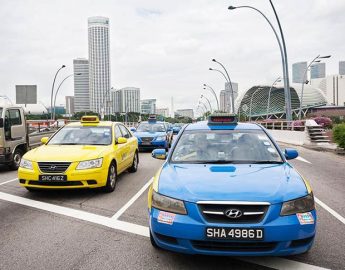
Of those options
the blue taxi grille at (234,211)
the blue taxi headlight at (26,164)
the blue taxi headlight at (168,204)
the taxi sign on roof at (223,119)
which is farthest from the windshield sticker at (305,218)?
the blue taxi headlight at (26,164)

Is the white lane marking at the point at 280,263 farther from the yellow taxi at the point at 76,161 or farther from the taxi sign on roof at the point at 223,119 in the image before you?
the yellow taxi at the point at 76,161

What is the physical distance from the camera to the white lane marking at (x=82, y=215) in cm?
517

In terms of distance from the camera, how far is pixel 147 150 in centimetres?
1880

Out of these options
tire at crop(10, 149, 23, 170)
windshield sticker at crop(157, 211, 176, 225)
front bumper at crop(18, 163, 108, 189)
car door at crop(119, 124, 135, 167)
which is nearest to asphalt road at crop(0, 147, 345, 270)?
front bumper at crop(18, 163, 108, 189)

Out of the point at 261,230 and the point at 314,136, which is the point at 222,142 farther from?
the point at 314,136

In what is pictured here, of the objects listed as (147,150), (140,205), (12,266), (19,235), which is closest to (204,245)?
(12,266)

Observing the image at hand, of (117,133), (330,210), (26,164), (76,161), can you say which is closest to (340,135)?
(117,133)

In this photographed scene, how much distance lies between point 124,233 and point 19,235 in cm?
140

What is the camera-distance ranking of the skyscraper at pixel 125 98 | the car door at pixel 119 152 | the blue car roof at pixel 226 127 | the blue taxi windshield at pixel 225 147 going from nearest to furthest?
1. the blue taxi windshield at pixel 225 147
2. the blue car roof at pixel 226 127
3. the car door at pixel 119 152
4. the skyscraper at pixel 125 98

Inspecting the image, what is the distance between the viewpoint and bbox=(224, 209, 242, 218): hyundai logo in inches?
137

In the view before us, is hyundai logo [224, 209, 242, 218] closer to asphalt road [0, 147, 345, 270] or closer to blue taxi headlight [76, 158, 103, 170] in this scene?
asphalt road [0, 147, 345, 270]

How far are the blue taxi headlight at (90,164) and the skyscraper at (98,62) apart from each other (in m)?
103

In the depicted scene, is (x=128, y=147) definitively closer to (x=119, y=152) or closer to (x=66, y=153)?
(x=119, y=152)

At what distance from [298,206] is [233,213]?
68 cm
